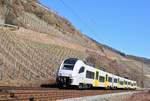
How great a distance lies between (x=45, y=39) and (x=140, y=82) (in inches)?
2599

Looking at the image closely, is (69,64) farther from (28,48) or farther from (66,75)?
(28,48)

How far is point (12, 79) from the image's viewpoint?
4822 cm

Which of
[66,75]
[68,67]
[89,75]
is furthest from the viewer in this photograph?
[89,75]

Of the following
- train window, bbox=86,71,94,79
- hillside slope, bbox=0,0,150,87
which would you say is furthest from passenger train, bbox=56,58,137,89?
hillside slope, bbox=0,0,150,87

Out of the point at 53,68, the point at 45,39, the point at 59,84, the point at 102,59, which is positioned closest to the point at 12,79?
the point at 59,84

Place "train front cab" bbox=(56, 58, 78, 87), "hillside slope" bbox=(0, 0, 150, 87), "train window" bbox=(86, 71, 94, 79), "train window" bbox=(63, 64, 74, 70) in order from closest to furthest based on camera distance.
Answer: "train front cab" bbox=(56, 58, 78, 87) < "train window" bbox=(63, 64, 74, 70) < "train window" bbox=(86, 71, 94, 79) < "hillside slope" bbox=(0, 0, 150, 87)

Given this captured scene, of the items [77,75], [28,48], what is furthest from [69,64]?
[28,48]

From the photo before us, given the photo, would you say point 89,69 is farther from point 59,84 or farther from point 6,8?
point 6,8

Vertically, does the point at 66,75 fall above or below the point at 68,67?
below

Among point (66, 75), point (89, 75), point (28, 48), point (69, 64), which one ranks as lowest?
point (66, 75)

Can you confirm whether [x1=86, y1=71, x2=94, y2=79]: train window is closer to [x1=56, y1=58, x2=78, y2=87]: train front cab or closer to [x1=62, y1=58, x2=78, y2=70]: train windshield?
[x1=62, y1=58, x2=78, y2=70]: train windshield

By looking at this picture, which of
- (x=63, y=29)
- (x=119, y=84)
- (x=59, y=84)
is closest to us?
(x=59, y=84)

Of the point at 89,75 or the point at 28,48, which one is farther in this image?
the point at 28,48

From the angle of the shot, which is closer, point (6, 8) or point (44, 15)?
point (6, 8)
